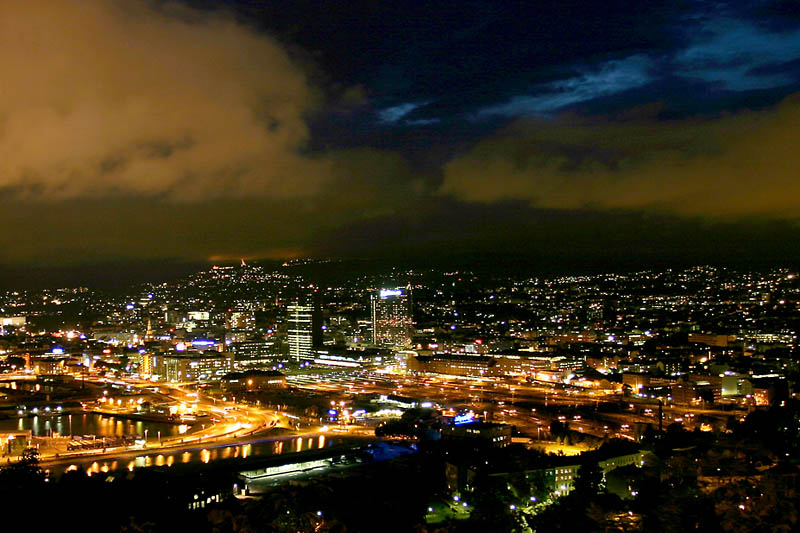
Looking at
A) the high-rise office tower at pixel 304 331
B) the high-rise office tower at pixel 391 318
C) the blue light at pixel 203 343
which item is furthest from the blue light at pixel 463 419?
the blue light at pixel 203 343

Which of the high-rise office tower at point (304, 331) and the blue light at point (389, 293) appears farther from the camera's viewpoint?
the blue light at point (389, 293)

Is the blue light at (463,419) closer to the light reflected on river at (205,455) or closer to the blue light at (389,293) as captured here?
the light reflected on river at (205,455)

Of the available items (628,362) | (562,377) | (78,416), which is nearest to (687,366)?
(628,362)

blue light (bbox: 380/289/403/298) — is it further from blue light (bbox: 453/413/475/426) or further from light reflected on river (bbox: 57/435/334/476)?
light reflected on river (bbox: 57/435/334/476)

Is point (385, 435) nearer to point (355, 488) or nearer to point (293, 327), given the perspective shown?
point (355, 488)

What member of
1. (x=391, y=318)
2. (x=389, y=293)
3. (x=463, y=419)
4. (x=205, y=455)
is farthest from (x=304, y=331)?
(x=205, y=455)
